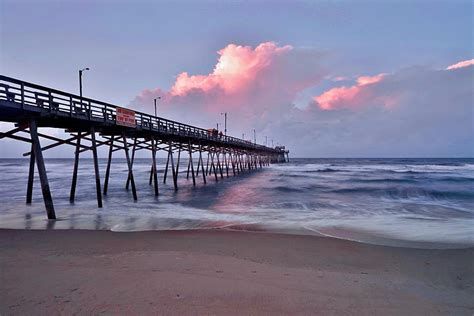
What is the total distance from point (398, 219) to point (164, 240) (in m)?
9.08

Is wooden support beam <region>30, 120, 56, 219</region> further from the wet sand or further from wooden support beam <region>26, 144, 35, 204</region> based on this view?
the wet sand

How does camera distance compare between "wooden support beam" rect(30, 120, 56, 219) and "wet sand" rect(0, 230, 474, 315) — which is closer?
"wet sand" rect(0, 230, 474, 315)

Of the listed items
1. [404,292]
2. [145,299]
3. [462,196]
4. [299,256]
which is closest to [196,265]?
[145,299]

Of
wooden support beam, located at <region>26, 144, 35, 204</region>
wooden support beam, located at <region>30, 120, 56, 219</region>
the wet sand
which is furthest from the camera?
wooden support beam, located at <region>26, 144, 35, 204</region>

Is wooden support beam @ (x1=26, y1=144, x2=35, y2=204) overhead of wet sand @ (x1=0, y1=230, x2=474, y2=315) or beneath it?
overhead

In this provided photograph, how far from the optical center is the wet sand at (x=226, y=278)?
10.8 feet

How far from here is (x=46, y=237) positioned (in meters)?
6.92

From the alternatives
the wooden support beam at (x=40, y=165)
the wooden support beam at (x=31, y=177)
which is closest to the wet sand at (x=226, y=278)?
the wooden support beam at (x=40, y=165)

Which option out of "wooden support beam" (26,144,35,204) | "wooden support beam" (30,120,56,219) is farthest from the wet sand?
"wooden support beam" (26,144,35,204)

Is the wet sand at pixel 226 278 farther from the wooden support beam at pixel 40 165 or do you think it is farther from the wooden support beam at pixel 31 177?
the wooden support beam at pixel 31 177

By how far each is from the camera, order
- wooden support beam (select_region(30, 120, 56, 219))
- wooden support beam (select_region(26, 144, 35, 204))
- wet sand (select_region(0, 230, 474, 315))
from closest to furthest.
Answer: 1. wet sand (select_region(0, 230, 474, 315))
2. wooden support beam (select_region(30, 120, 56, 219))
3. wooden support beam (select_region(26, 144, 35, 204))

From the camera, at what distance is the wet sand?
3279 mm

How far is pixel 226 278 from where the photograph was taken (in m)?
4.09

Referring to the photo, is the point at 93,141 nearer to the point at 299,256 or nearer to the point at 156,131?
the point at 156,131
